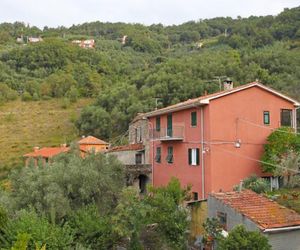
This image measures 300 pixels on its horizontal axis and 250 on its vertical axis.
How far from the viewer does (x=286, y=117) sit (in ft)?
100

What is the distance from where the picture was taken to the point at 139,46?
142 metres

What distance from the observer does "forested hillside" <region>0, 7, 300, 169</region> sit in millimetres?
63562

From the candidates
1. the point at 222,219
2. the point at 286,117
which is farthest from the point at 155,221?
the point at 286,117

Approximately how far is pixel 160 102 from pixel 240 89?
34.7 metres

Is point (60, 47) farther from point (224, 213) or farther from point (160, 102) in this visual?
point (224, 213)

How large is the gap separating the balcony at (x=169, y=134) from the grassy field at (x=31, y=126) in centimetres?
3363

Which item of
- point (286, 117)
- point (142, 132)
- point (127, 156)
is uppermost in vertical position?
point (286, 117)

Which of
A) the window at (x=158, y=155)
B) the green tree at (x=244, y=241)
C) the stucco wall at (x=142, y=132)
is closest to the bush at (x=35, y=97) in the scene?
the stucco wall at (x=142, y=132)

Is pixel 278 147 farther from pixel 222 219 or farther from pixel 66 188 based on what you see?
pixel 66 188

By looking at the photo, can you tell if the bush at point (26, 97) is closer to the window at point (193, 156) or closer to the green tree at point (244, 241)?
the window at point (193, 156)

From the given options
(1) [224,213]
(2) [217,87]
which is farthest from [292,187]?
(2) [217,87]

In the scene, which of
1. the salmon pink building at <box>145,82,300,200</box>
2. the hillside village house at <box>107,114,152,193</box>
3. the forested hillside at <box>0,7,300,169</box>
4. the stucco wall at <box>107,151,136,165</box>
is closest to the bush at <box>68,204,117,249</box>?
the salmon pink building at <box>145,82,300,200</box>

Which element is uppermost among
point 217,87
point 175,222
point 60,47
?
point 60,47

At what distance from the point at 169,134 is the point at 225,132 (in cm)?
497
